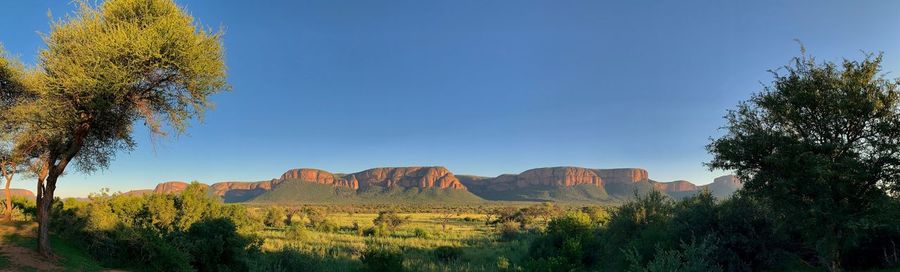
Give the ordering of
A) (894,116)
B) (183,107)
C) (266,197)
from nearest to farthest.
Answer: (894,116) < (183,107) < (266,197)

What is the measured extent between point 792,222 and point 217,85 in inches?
723

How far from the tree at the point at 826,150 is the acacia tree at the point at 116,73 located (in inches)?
668

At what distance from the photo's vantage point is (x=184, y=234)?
20375 millimetres

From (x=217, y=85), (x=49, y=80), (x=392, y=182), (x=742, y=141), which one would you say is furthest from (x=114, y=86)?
(x=392, y=182)

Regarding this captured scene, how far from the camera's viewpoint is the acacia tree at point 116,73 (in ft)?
40.2

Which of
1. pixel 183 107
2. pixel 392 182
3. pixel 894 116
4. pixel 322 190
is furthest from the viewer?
pixel 392 182

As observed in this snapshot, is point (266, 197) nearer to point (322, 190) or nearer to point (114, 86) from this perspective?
point (322, 190)

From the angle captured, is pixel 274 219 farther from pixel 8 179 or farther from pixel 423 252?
pixel 8 179

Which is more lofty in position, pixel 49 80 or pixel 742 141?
pixel 49 80

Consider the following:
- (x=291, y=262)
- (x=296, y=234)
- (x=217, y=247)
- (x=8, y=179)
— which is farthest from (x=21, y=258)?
(x=296, y=234)

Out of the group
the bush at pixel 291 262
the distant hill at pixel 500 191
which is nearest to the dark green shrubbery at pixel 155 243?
the bush at pixel 291 262

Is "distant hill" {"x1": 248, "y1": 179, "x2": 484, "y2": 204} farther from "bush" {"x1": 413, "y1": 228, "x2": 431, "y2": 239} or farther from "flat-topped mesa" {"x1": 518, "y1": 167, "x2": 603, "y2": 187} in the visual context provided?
"bush" {"x1": 413, "y1": 228, "x2": 431, "y2": 239}

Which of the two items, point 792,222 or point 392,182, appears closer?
point 792,222

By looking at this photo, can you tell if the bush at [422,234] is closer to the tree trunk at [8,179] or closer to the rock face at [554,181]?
the tree trunk at [8,179]
